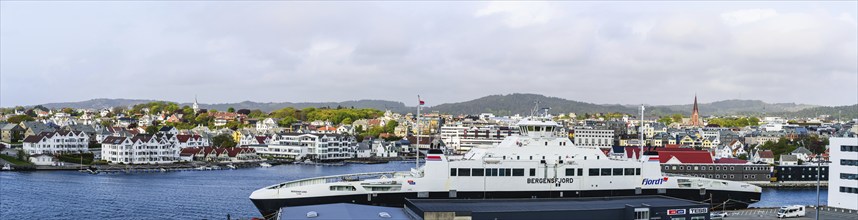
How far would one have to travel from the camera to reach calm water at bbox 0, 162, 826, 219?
127 feet

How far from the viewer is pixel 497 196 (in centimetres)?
2812

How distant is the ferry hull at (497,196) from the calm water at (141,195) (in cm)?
1136

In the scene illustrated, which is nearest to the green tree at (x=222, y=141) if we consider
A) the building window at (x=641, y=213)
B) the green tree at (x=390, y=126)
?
the green tree at (x=390, y=126)

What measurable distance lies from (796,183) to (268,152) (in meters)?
58.2

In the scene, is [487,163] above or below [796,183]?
above

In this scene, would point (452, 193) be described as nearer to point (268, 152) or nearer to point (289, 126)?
point (268, 152)

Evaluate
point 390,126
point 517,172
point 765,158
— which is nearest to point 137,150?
point 517,172

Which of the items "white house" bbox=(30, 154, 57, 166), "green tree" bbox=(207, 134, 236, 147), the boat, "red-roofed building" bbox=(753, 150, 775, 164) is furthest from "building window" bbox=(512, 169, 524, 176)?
"green tree" bbox=(207, 134, 236, 147)

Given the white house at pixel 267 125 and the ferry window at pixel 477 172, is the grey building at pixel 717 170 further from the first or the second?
the white house at pixel 267 125

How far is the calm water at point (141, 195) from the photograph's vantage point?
1523 inches

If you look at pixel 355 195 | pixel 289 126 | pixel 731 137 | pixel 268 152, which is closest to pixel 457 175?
A: pixel 355 195

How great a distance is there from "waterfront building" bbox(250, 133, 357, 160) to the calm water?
2042cm

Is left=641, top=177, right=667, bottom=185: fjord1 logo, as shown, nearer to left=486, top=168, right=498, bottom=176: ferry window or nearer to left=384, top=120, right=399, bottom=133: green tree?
left=486, top=168, right=498, bottom=176: ferry window

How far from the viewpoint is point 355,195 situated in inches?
1079
